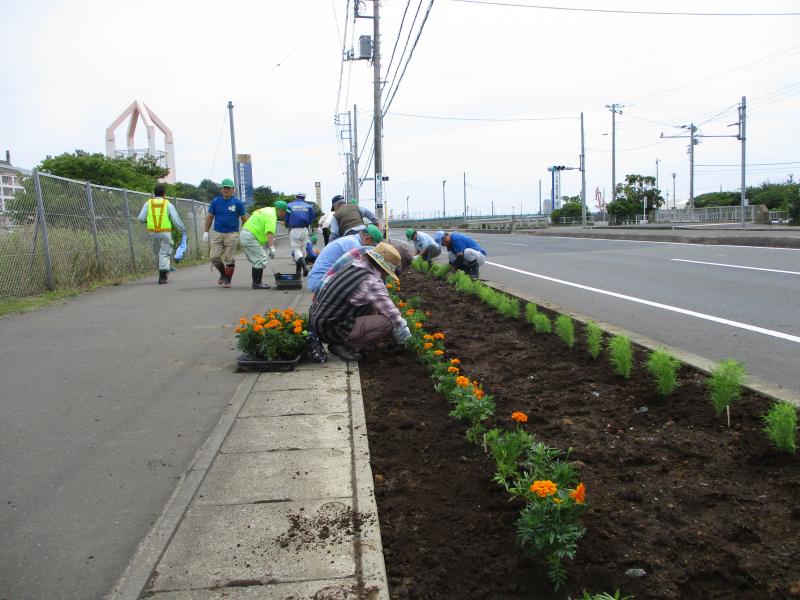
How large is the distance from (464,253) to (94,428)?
28.9ft

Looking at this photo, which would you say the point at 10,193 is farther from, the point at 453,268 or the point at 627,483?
the point at 627,483

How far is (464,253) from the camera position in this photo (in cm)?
1248

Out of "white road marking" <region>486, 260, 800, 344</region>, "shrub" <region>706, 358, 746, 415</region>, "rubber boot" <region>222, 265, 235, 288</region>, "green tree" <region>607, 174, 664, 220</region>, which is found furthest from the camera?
"green tree" <region>607, 174, 664, 220</region>

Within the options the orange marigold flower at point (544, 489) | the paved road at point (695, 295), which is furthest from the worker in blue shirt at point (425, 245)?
the orange marigold flower at point (544, 489)

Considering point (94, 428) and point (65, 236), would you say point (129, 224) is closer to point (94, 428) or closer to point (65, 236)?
point (65, 236)

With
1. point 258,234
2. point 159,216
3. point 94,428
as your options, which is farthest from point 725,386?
point 159,216

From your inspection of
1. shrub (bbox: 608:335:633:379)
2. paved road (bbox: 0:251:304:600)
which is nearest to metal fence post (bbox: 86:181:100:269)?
paved road (bbox: 0:251:304:600)

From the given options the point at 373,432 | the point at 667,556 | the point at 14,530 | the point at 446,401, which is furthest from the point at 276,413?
the point at 667,556

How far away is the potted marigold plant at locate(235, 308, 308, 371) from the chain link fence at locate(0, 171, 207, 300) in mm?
5494

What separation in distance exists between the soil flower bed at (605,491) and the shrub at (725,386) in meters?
0.08

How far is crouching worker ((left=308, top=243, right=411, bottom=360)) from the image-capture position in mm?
5922

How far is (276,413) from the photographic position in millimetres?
4715

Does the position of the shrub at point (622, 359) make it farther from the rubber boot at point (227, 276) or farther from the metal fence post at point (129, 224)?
the metal fence post at point (129, 224)

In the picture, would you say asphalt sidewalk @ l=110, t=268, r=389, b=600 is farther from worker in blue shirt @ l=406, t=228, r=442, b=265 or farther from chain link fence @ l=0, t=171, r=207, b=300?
worker in blue shirt @ l=406, t=228, r=442, b=265
